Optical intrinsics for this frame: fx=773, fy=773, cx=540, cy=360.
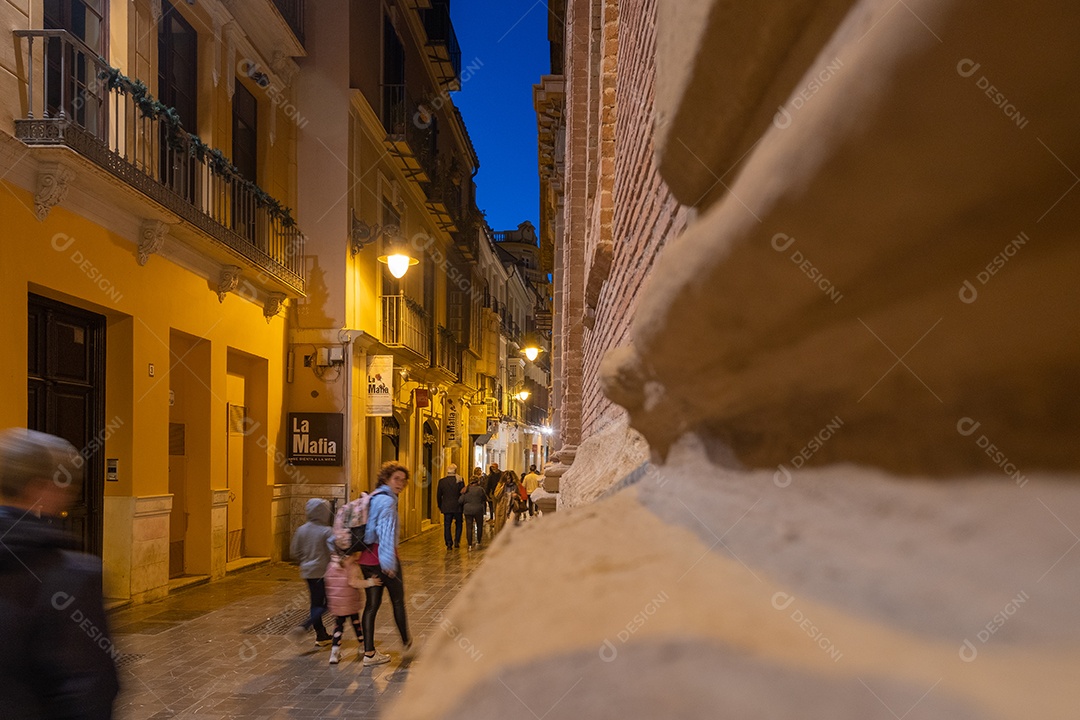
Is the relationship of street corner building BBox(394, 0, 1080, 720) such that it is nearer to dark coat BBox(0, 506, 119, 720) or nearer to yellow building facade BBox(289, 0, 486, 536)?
dark coat BBox(0, 506, 119, 720)

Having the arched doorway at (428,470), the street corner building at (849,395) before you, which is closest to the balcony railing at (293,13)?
the arched doorway at (428,470)

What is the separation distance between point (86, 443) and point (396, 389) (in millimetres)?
8732

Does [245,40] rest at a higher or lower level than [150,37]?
higher

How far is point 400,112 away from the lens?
16.0 m

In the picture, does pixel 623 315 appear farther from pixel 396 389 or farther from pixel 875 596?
pixel 396 389

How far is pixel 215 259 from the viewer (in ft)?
34.3

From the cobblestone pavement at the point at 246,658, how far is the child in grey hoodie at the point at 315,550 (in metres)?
0.51

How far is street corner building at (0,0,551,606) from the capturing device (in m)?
7.38

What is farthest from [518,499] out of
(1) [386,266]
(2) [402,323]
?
(1) [386,266]

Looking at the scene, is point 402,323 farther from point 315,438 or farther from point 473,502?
point 473,502

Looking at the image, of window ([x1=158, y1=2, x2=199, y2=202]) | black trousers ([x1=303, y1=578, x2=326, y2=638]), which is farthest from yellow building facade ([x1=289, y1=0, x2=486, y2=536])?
black trousers ([x1=303, y1=578, x2=326, y2=638])

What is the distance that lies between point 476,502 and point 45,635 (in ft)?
40.0

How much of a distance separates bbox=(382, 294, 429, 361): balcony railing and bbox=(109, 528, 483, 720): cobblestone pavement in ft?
20.6

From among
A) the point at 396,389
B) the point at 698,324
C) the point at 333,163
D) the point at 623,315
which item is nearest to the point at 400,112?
the point at 333,163
